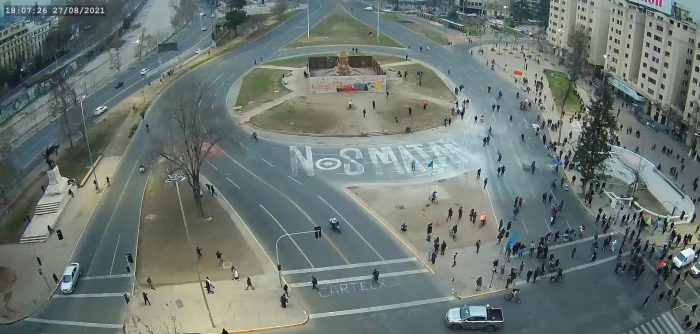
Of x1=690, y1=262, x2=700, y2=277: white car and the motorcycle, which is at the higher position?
the motorcycle

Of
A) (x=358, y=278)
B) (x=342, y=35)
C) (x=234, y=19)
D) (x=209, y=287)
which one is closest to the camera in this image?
(x=209, y=287)

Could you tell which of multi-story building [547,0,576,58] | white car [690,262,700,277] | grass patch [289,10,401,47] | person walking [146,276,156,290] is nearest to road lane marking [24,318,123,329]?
person walking [146,276,156,290]

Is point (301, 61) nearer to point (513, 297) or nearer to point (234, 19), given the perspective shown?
point (234, 19)

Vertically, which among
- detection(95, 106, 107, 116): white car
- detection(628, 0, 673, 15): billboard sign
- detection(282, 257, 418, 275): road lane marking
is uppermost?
detection(628, 0, 673, 15): billboard sign

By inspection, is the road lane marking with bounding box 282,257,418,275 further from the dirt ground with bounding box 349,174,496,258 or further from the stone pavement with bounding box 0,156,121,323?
the stone pavement with bounding box 0,156,121,323

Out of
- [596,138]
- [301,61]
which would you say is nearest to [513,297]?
[596,138]

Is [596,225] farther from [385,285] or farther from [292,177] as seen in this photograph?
[292,177]

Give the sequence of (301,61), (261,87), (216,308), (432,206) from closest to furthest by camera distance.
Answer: (216,308), (432,206), (261,87), (301,61)
